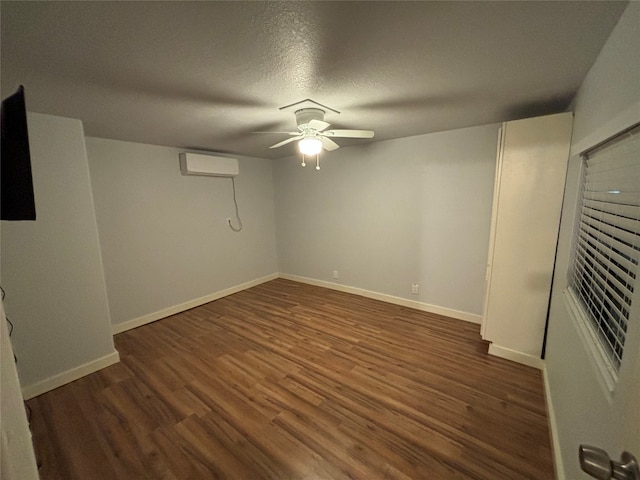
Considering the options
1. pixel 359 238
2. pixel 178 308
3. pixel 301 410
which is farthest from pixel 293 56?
pixel 178 308

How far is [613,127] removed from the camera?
1.07 m

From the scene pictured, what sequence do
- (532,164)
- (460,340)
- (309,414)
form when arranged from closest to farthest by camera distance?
(309,414) → (532,164) → (460,340)

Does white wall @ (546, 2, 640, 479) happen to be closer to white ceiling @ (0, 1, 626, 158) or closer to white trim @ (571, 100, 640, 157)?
white trim @ (571, 100, 640, 157)

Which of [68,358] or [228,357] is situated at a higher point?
[68,358]

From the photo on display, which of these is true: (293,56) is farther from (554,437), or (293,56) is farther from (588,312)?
(554,437)

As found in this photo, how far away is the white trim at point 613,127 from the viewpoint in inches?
34.5

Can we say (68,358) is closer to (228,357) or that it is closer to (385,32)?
(228,357)

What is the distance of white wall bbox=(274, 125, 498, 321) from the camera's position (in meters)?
2.88

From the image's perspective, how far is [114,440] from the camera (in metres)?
1.62

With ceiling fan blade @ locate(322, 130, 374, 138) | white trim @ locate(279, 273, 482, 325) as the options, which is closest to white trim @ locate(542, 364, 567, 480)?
white trim @ locate(279, 273, 482, 325)

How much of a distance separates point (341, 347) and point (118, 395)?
6.17 ft

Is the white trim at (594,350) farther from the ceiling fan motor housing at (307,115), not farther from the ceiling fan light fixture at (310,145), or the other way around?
the ceiling fan motor housing at (307,115)

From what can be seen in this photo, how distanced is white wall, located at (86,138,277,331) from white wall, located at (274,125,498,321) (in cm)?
108

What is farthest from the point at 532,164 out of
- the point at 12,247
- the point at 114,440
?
the point at 12,247
